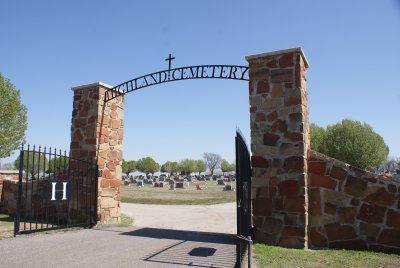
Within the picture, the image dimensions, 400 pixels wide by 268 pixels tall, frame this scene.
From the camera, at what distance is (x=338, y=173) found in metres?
6.84

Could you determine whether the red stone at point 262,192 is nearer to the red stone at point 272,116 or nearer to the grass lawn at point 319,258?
the grass lawn at point 319,258

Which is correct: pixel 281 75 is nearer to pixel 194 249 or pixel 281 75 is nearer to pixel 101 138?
pixel 194 249

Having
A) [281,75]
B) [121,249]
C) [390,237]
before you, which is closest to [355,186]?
[390,237]

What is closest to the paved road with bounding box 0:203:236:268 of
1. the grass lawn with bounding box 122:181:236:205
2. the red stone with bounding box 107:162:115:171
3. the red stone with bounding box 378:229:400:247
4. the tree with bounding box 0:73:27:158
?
the red stone with bounding box 107:162:115:171

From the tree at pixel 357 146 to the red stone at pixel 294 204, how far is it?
35.1 metres

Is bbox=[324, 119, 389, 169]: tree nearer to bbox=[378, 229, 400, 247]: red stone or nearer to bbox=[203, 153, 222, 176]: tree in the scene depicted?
bbox=[378, 229, 400, 247]: red stone

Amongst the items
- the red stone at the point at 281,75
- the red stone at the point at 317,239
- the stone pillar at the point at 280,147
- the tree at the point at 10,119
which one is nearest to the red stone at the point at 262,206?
the stone pillar at the point at 280,147

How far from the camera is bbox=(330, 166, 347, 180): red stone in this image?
6.78 m

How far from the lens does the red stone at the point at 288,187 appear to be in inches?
271

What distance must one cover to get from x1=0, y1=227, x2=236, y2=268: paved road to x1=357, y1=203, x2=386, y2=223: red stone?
8.96ft

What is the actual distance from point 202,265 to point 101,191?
5089 mm

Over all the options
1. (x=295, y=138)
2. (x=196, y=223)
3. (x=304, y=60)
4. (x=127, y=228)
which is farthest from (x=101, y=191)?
(x=304, y=60)

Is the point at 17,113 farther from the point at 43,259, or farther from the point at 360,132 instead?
the point at 360,132

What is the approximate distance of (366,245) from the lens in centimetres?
646
